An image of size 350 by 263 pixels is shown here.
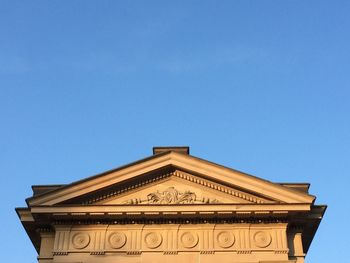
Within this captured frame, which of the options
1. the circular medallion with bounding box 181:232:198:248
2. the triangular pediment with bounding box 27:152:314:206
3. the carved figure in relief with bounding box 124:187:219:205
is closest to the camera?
the circular medallion with bounding box 181:232:198:248

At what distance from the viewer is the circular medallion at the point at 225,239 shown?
23766 millimetres

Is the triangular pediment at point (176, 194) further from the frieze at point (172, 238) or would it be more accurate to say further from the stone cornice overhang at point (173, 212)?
the frieze at point (172, 238)

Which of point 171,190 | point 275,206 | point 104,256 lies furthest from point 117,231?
point 275,206

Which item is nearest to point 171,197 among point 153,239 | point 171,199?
point 171,199

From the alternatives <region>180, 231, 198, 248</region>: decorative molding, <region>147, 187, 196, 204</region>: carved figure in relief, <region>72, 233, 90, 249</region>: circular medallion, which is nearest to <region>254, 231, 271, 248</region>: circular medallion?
<region>180, 231, 198, 248</region>: decorative molding

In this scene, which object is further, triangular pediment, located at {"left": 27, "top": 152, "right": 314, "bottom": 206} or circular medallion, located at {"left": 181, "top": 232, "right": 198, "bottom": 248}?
triangular pediment, located at {"left": 27, "top": 152, "right": 314, "bottom": 206}

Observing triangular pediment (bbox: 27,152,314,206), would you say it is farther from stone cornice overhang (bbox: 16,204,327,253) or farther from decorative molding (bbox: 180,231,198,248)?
decorative molding (bbox: 180,231,198,248)

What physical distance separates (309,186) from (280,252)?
3.76m

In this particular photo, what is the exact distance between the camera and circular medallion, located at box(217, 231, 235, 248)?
78.0 feet

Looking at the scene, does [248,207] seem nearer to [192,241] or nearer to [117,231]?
[192,241]

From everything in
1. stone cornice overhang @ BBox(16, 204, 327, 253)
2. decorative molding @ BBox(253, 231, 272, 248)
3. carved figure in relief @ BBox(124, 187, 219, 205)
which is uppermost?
carved figure in relief @ BBox(124, 187, 219, 205)

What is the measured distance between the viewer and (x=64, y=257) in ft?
77.7

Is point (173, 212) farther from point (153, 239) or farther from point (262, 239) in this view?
point (262, 239)

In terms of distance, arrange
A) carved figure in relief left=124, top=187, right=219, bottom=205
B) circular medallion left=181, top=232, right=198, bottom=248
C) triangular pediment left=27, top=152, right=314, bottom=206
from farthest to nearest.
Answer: carved figure in relief left=124, top=187, right=219, bottom=205 → triangular pediment left=27, top=152, right=314, bottom=206 → circular medallion left=181, top=232, right=198, bottom=248
